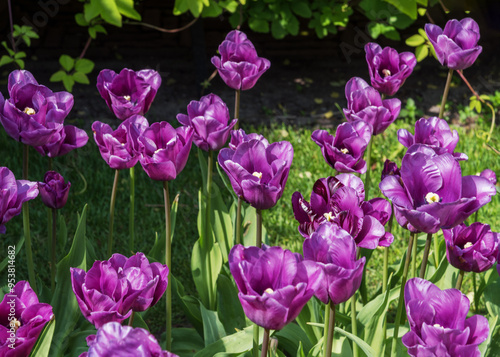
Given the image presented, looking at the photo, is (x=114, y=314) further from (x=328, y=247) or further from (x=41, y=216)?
(x=41, y=216)

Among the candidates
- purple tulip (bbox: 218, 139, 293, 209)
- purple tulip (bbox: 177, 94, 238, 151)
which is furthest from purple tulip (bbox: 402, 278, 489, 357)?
purple tulip (bbox: 177, 94, 238, 151)

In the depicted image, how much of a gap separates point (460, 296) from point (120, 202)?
7.83 ft

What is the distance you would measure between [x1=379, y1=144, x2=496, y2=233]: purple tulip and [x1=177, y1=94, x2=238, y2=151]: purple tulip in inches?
22.4

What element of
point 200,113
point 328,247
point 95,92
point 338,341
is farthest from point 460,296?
point 95,92

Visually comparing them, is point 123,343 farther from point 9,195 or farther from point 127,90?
point 127,90

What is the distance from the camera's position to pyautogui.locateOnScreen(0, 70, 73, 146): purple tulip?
65.1 inches

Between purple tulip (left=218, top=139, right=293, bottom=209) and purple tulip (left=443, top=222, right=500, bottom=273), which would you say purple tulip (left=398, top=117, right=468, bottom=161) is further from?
purple tulip (left=218, top=139, right=293, bottom=209)

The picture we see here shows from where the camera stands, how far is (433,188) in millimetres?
1338

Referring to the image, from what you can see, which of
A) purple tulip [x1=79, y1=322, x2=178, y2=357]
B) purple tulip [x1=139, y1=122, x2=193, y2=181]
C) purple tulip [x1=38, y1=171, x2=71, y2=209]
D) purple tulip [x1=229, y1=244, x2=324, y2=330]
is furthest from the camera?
purple tulip [x1=38, y1=171, x2=71, y2=209]

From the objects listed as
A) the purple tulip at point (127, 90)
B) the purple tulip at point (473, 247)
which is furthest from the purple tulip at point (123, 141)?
the purple tulip at point (473, 247)

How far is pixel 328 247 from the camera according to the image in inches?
47.0

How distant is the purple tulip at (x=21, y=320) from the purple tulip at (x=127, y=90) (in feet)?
2.27

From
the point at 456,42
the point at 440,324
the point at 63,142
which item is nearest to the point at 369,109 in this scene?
the point at 456,42

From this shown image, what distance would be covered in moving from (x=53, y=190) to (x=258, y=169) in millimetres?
643
